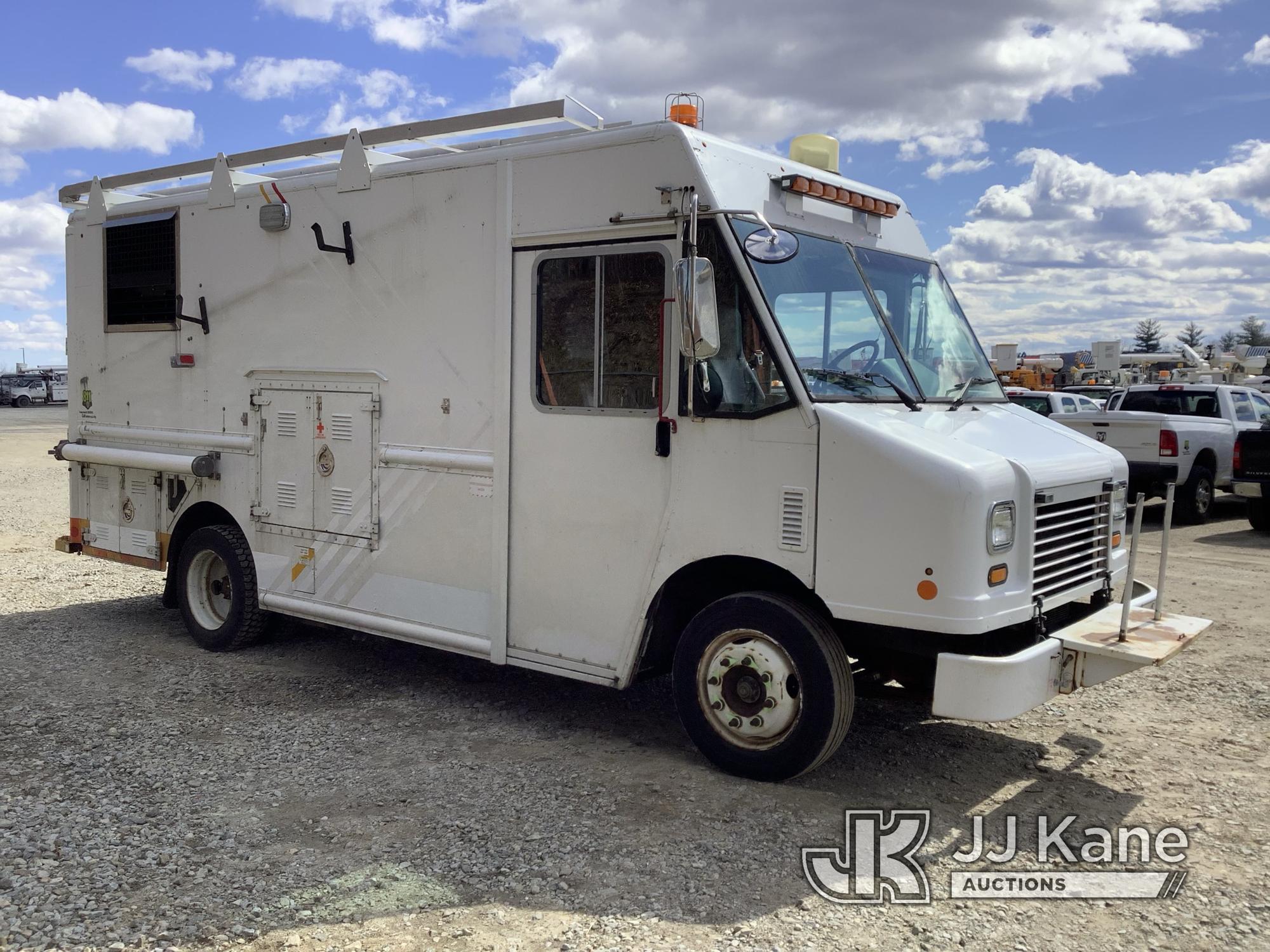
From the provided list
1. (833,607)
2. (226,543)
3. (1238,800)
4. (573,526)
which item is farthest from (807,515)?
Answer: (226,543)

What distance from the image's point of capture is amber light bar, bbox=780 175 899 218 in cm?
536

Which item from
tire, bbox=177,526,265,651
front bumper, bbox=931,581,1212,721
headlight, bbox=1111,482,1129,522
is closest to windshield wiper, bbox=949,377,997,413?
headlight, bbox=1111,482,1129,522

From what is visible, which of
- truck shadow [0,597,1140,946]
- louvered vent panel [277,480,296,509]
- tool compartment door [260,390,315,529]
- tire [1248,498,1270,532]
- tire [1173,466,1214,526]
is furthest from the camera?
tire [1173,466,1214,526]

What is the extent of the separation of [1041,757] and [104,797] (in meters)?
4.40

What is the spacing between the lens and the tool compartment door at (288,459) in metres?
6.84

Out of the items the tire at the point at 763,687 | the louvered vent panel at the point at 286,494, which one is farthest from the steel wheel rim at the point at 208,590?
the tire at the point at 763,687

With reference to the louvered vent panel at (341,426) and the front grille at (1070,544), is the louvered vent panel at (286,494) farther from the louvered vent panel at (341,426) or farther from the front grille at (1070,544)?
the front grille at (1070,544)

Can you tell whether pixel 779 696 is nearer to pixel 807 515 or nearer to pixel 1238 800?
pixel 807 515

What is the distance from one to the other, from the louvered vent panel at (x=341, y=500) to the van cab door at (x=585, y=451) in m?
1.29

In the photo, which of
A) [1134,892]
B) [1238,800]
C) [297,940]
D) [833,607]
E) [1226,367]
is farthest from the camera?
[1226,367]

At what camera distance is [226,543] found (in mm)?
7344

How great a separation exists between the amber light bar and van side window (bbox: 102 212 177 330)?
4.47 meters

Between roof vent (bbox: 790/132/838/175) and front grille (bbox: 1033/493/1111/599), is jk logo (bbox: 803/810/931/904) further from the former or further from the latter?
roof vent (bbox: 790/132/838/175)

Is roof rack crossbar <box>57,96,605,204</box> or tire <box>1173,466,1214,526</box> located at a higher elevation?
roof rack crossbar <box>57,96,605,204</box>
